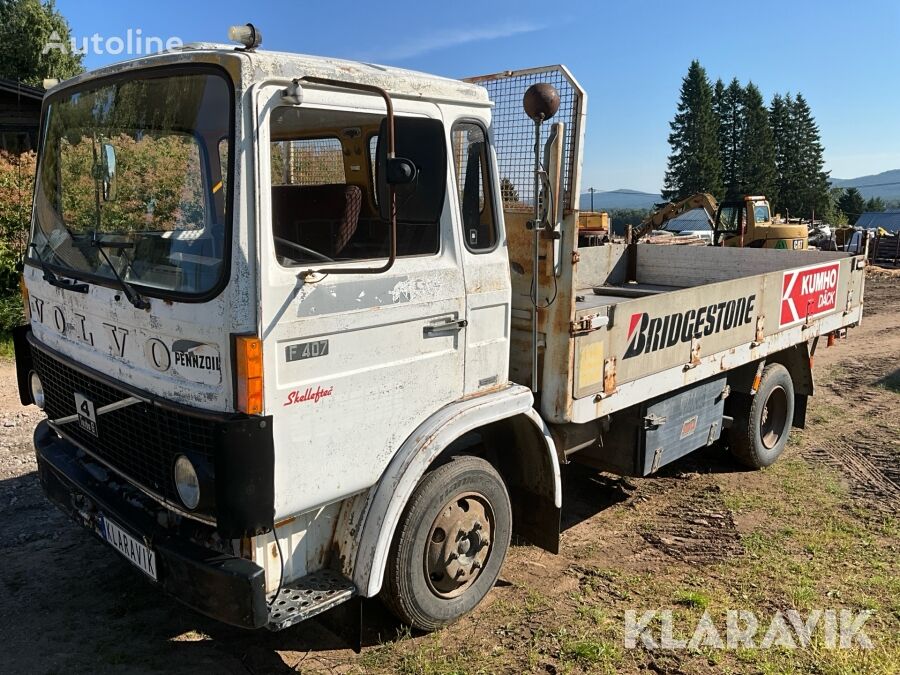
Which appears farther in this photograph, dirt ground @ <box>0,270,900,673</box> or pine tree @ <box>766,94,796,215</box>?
pine tree @ <box>766,94,796,215</box>

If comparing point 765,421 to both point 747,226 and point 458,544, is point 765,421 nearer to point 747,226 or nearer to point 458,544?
point 458,544

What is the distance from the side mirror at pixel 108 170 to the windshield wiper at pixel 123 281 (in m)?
0.18

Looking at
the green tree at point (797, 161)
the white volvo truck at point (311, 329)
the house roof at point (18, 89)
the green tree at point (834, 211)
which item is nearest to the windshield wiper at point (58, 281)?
the white volvo truck at point (311, 329)

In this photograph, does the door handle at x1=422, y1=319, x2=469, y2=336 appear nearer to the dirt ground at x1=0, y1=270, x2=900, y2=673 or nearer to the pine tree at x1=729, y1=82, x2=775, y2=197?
the dirt ground at x1=0, y1=270, x2=900, y2=673

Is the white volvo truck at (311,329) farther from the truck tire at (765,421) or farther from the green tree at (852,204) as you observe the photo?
the green tree at (852,204)

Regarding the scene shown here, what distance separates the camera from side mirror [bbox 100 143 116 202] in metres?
3.09

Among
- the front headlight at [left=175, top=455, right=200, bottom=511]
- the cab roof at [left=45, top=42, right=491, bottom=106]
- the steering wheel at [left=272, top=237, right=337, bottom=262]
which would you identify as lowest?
the front headlight at [left=175, top=455, right=200, bottom=511]

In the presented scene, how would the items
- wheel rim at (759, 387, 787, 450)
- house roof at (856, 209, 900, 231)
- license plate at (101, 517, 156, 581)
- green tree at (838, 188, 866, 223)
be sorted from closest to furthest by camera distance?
license plate at (101, 517, 156, 581) → wheel rim at (759, 387, 787, 450) → house roof at (856, 209, 900, 231) → green tree at (838, 188, 866, 223)

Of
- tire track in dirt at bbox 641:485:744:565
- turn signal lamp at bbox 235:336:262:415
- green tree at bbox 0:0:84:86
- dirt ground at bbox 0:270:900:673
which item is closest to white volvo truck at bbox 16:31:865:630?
turn signal lamp at bbox 235:336:262:415

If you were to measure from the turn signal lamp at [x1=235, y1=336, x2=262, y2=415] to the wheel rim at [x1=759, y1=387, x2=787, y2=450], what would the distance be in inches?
184

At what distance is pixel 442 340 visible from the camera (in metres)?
3.19

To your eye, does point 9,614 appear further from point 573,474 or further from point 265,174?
point 573,474

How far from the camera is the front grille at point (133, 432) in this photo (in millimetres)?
2670

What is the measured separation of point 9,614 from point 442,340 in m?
2.51
